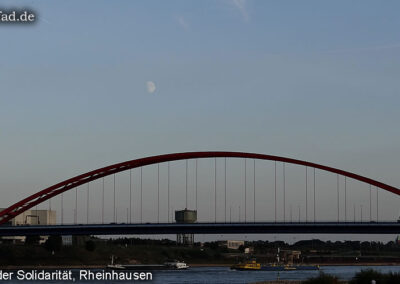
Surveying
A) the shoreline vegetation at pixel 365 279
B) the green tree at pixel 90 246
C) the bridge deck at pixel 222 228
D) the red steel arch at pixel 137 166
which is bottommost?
the green tree at pixel 90 246

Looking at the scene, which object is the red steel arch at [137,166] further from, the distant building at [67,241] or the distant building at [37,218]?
the distant building at [37,218]

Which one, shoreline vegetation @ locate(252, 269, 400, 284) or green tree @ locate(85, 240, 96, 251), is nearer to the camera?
shoreline vegetation @ locate(252, 269, 400, 284)

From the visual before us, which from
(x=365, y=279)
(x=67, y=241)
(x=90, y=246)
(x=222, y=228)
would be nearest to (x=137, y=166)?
(x=222, y=228)

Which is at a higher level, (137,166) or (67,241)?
(137,166)

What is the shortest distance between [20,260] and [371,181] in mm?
80085

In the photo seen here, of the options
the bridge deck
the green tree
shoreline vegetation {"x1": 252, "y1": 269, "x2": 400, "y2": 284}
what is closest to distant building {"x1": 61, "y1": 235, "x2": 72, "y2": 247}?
the green tree

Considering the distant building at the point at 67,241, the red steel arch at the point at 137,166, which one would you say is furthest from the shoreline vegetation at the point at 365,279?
the distant building at the point at 67,241

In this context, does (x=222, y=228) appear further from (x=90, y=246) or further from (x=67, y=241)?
(x=67, y=241)

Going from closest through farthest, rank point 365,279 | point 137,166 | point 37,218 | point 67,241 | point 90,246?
1. point 365,279
2. point 137,166
3. point 90,246
4. point 67,241
5. point 37,218

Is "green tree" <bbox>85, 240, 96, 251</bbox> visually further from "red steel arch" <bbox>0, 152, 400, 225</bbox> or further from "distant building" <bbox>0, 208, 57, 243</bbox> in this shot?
"red steel arch" <bbox>0, 152, 400, 225</bbox>

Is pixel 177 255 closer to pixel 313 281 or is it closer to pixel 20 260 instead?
pixel 20 260

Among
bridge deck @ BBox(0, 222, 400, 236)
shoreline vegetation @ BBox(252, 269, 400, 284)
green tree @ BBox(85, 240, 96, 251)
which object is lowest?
green tree @ BBox(85, 240, 96, 251)

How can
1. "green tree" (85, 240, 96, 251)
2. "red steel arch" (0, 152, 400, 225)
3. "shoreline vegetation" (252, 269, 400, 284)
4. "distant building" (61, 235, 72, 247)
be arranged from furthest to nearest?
"distant building" (61, 235, 72, 247) < "green tree" (85, 240, 96, 251) < "red steel arch" (0, 152, 400, 225) < "shoreline vegetation" (252, 269, 400, 284)

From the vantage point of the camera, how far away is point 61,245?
161125 millimetres
